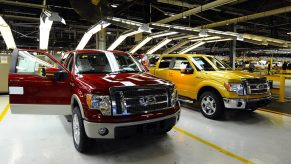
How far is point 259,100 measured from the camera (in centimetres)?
502

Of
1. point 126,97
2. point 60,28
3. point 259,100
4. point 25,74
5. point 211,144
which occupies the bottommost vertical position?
point 211,144

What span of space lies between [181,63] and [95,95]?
157 inches

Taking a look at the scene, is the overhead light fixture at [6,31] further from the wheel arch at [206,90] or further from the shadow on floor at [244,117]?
the shadow on floor at [244,117]

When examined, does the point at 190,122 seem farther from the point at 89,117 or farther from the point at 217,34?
the point at 217,34

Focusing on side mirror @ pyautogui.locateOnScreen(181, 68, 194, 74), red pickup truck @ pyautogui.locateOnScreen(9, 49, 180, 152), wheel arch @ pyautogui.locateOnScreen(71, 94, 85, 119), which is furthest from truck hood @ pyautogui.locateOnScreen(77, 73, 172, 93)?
side mirror @ pyautogui.locateOnScreen(181, 68, 194, 74)

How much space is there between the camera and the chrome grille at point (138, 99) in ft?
9.84

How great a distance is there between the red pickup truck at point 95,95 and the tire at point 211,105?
6.03ft

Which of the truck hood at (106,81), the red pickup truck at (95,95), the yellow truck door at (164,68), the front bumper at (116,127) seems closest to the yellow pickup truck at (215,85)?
the yellow truck door at (164,68)

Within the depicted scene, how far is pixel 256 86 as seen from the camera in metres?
5.09

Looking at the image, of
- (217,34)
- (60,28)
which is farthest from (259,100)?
(60,28)

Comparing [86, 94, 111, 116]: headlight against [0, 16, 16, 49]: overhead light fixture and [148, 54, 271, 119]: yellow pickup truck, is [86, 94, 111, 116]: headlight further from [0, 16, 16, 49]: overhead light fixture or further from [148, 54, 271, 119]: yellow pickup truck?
[0, 16, 16, 49]: overhead light fixture

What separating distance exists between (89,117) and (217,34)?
10.1 meters

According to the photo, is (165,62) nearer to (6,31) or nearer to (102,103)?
(102,103)

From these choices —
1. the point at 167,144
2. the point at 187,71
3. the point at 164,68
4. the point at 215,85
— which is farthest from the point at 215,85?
the point at 164,68
